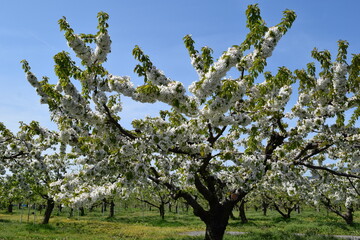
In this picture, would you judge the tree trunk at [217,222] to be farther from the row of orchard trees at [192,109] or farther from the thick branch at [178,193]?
the row of orchard trees at [192,109]

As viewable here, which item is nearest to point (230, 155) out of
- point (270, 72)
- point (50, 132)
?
point (270, 72)

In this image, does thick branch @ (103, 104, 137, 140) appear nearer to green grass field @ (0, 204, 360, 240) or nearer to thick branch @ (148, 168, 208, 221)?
thick branch @ (148, 168, 208, 221)

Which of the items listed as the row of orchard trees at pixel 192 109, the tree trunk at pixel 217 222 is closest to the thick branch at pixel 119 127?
the row of orchard trees at pixel 192 109

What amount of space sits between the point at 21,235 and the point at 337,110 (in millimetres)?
24859

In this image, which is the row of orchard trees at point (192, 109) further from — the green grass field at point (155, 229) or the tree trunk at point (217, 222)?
the green grass field at point (155, 229)

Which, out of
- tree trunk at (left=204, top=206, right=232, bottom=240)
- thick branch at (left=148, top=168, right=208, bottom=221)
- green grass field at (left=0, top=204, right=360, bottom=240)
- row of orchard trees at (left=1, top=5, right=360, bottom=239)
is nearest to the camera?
row of orchard trees at (left=1, top=5, right=360, bottom=239)

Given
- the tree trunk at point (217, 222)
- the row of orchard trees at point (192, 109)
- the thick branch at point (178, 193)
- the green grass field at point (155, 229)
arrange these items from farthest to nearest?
the green grass field at point (155, 229), the tree trunk at point (217, 222), the thick branch at point (178, 193), the row of orchard trees at point (192, 109)

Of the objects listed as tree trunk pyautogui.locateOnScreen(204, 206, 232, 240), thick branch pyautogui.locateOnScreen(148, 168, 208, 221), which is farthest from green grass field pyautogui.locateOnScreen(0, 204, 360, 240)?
thick branch pyautogui.locateOnScreen(148, 168, 208, 221)

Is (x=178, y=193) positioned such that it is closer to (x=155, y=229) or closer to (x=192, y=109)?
(x=192, y=109)

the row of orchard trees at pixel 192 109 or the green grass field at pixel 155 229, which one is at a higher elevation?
the row of orchard trees at pixel 192 109

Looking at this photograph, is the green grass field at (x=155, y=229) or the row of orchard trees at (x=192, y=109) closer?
the row of orchard trees at (x=192, y=109)

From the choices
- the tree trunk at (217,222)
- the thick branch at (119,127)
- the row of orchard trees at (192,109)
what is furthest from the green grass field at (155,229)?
the thick branch at (119,127)

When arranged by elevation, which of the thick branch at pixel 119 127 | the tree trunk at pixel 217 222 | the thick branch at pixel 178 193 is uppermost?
the thick branch at pixel 119 127

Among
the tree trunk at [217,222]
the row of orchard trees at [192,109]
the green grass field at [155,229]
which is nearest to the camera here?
the row of orchard trees at [192,109]
